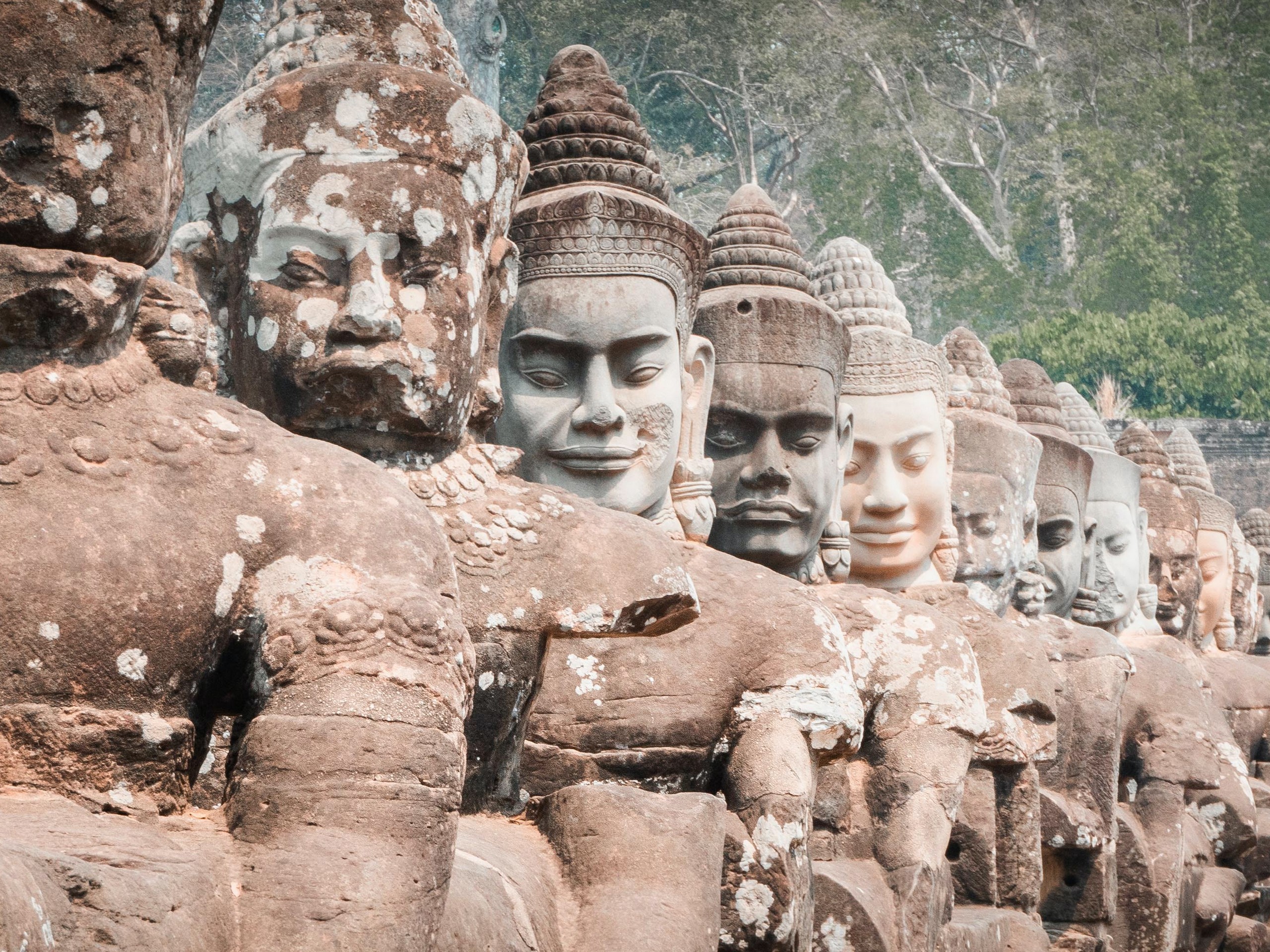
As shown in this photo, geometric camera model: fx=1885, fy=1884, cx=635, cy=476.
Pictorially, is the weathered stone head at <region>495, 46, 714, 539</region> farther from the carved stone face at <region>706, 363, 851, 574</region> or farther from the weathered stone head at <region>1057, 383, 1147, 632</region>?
the weathered stone head at <region>1057, 383, 1147, 632</region>

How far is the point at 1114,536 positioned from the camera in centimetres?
1084

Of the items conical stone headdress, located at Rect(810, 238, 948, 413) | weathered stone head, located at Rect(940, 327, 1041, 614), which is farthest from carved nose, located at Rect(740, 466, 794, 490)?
weathered stone head, located at Rect(940, 327, 1041, 614)

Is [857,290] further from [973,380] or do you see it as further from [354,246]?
[354,246]

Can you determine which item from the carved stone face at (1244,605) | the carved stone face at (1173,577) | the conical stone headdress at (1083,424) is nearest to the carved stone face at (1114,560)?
the conical stone headdress at (1083,424)

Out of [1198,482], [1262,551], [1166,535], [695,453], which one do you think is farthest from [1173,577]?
[695,453]

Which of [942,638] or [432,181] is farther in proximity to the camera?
[942,638]

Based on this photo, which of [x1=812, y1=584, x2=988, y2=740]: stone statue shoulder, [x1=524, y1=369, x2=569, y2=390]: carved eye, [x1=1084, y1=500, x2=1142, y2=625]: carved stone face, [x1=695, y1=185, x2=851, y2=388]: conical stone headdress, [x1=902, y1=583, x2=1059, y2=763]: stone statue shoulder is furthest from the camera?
[x1=1084, y1=500, x2=1142, y2=625]: carved stone face

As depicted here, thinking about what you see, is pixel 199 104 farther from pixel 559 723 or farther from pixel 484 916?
pixel 484 916

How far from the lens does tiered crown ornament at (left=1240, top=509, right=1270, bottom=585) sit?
54.2 ft

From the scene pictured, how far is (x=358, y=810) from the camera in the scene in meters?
3.12

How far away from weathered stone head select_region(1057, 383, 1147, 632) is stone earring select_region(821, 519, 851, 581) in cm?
406

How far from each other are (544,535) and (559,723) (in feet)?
2.03

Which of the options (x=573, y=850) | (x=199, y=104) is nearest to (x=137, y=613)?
(x=573, y=850)

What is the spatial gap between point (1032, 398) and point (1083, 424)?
4.69 feet
